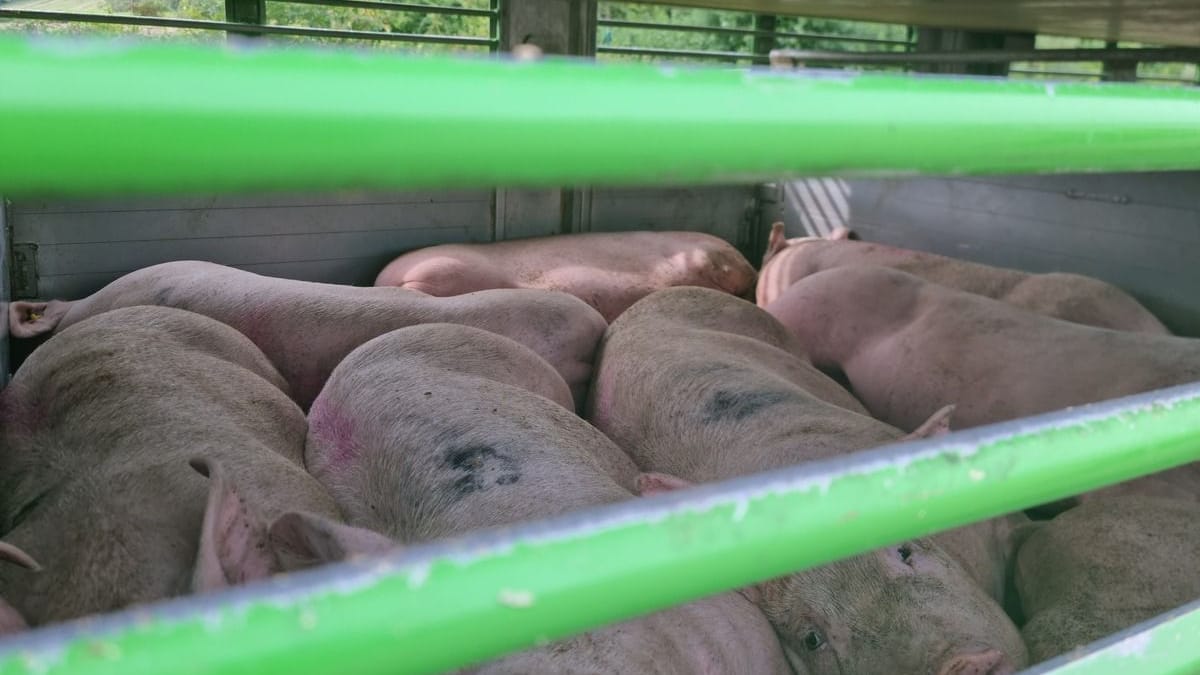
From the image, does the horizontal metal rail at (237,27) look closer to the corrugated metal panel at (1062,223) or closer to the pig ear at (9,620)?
the corrugated metal panel at (1062,223)

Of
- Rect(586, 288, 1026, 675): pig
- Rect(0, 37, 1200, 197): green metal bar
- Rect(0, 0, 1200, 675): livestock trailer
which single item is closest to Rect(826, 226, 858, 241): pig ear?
Rect(586, 288, 1026, 675): pig

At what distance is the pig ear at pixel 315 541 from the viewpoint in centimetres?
188

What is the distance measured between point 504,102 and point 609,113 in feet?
0.25

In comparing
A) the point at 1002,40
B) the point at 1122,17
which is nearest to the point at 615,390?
the point at 1122,17

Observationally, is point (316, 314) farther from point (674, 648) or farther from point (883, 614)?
point (883, 614)

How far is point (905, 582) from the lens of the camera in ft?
7.95

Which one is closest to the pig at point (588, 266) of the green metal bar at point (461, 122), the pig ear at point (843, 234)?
the pig ear at point (843, 234)

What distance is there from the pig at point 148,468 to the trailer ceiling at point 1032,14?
4276 mm

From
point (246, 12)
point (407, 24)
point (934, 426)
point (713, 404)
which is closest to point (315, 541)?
point (934, 426)

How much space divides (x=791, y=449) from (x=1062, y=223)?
11.2ft

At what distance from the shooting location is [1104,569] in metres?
2.90

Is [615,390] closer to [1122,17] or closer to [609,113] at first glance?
[609,113]

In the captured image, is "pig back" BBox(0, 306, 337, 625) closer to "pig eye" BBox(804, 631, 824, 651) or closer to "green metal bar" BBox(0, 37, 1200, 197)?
"pig eye" BBox(804, 631, 824, 651)

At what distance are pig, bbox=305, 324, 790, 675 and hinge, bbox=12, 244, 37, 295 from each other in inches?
103
